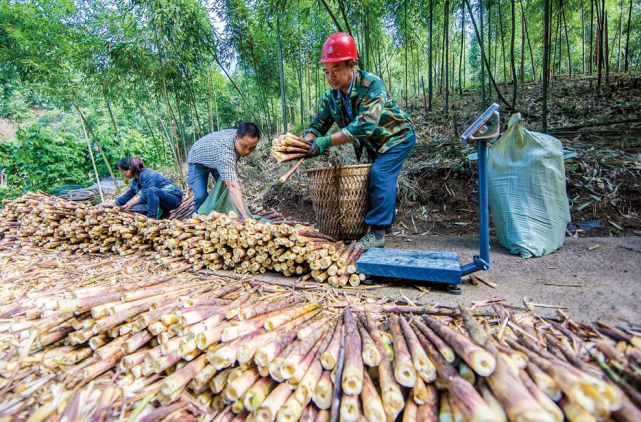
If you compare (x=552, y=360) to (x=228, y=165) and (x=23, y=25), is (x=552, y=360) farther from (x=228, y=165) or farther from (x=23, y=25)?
(x=23, y=25)

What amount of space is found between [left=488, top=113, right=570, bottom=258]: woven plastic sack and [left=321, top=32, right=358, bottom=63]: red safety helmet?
57.6 inches

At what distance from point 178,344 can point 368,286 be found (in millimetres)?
1192

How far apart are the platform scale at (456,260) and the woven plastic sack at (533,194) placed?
815 mm

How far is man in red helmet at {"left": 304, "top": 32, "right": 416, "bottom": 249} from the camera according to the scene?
2.38m

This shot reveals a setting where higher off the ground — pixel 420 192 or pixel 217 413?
pixel 420 192

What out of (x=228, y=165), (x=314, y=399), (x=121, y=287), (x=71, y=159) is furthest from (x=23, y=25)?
(x=314, y=399)

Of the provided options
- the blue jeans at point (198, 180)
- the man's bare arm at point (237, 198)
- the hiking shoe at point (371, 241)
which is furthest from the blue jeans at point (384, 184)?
the blue jeans at point (198, 180)

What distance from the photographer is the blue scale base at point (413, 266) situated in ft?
5.57

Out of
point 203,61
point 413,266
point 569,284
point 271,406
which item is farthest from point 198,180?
point 203,61

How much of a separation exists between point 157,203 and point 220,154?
1.48 m

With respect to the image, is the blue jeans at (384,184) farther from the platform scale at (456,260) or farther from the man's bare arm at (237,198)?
the man's bare arm at (237,198)

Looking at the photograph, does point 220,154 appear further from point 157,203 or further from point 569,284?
point 569,284

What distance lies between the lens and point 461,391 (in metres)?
0.83

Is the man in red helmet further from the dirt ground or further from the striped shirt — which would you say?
the striped shirt
